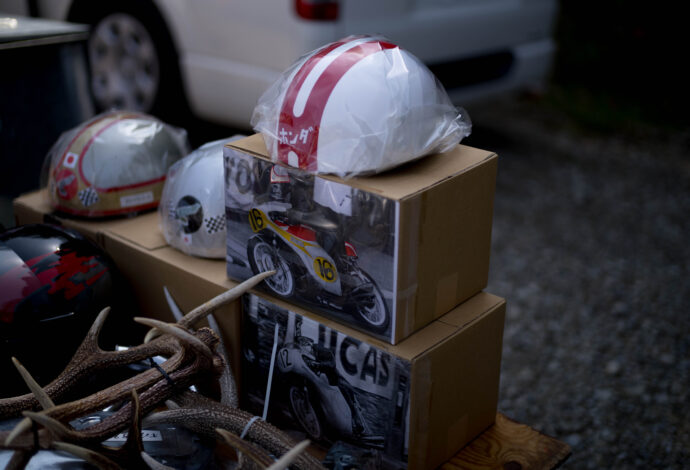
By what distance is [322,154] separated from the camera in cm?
148

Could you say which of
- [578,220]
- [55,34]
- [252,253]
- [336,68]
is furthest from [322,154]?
[578,220]

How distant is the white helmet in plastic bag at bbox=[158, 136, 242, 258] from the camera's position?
1.81 m

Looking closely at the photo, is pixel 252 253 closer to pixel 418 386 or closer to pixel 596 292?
pixel 418 386

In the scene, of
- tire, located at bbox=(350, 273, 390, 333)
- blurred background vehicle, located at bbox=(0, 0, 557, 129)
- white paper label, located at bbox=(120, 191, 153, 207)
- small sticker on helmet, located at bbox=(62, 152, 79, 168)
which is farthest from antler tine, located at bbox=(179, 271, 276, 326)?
blurred background vehicle, located at bbox=(0, 0, 557, 129)

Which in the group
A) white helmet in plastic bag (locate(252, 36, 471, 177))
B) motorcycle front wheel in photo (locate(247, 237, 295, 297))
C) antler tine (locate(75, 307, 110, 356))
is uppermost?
white helmet in plastic bag (locate(252, 36, 471, 177))

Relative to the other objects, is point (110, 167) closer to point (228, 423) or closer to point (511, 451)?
point (228, 423)

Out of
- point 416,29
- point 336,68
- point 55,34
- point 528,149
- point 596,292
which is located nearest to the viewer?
point 336,68

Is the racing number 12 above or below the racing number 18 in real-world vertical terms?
above

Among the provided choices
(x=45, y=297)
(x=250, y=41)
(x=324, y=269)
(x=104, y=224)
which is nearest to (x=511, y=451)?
(x=324, y=269)

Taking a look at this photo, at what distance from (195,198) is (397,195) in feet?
2.06

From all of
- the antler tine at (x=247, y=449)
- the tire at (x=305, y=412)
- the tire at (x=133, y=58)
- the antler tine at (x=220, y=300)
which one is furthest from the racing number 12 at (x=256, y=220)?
the tire at (x=133, y=58)

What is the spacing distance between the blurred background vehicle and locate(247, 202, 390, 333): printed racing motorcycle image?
6.57ft

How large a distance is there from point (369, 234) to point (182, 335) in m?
0.42

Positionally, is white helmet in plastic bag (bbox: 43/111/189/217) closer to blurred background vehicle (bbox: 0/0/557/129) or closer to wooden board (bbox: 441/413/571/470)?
wooden board (bbox: 441/413/571/470)
